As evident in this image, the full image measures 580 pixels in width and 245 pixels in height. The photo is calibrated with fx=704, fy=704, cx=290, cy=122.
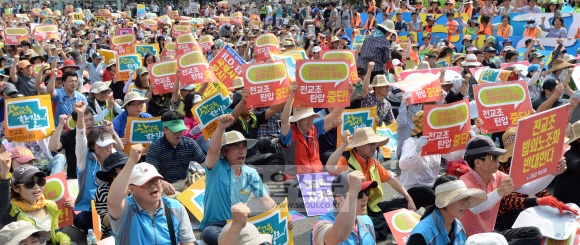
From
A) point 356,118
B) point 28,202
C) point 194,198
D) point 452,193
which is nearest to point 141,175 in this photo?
point 28,202

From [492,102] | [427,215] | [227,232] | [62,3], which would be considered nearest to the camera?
[227,232]

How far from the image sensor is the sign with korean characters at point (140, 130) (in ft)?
26.7

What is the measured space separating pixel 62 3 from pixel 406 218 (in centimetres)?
4783

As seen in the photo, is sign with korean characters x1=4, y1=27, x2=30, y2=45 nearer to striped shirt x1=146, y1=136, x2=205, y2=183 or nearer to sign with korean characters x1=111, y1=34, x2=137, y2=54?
sign with korean characters x1=111, y1=34, x2=137, y2=54

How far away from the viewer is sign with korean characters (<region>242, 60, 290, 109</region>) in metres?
8.43

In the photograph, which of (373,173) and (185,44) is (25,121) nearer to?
(373,173)

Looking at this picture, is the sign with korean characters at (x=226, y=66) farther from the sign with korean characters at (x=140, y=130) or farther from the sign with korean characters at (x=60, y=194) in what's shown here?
the sign with korean characters at (x=60, y=194)

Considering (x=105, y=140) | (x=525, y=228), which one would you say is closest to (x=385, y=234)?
(x=525, y=228)

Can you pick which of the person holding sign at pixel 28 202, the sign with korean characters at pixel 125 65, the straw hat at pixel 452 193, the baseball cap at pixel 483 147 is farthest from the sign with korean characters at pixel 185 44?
the straw hat at pixel 452 193

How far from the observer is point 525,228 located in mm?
5703

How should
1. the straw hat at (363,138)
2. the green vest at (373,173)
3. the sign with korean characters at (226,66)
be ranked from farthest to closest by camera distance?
the sign with korean characters at (226,66)
the green vest at (373,173)
the straw hat at (363,138)

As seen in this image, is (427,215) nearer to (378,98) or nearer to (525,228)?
(525,228)

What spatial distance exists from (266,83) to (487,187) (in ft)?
11.3

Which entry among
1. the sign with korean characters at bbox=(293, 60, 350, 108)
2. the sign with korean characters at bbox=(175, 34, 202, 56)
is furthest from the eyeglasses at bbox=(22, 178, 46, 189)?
the sign with korean characters at bbox=(175, 34, 202, 56)
